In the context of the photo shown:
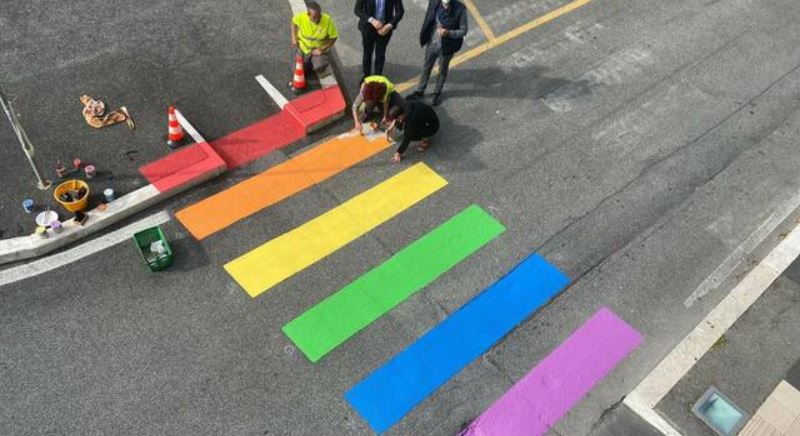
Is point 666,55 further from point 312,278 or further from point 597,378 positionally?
point 312,278

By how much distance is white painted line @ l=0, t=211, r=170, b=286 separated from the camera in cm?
679

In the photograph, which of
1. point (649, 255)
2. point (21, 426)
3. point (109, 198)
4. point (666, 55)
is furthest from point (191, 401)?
point (666, 55)

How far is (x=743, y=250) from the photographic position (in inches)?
313

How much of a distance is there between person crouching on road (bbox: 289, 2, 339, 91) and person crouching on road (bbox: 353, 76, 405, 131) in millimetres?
1108

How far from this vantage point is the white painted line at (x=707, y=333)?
6418 millimetres

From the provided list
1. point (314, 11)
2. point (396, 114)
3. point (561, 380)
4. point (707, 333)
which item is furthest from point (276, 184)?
Answer: point (707, 333)

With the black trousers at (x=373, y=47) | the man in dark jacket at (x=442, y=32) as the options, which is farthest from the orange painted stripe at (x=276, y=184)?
the man in dark jacket at (x=442, y=32)

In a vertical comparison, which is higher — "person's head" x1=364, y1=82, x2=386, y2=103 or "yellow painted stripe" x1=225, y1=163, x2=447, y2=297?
"person's head" x1=364, y1=82, x2=386, y2=103

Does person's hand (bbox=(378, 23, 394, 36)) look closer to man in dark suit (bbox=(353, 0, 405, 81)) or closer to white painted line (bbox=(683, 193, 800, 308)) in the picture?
man in dark suit (bbox=(353, 0, 405, 81))

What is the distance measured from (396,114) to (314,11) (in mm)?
1886

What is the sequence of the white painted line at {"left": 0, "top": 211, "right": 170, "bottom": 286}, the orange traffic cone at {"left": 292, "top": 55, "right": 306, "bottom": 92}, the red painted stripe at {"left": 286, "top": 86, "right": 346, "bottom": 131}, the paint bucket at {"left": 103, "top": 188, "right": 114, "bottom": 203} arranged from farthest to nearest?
the orange traffic cone at {"left": 292, "top": 55, "right": 306, "bottom": 92}
the red painted stripe at {"left": 286, "top": 86, "right": 346, "bottom": 131}
the paint bucket at {"left": 103, "top": 188, "right": 114, "bottom": 203}
the white painted line at {"left": 0, "top": 211, "right": 170, "bottom": 286}

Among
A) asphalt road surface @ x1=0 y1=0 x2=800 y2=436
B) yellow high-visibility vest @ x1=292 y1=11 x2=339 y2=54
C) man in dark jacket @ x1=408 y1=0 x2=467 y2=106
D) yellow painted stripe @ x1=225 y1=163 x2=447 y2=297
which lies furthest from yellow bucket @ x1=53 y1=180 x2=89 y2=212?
man in dark jacket @ x1=408 y1=0 x2=467 y2=106

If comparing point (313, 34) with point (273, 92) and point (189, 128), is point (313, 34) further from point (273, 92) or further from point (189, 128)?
point (189, 128)

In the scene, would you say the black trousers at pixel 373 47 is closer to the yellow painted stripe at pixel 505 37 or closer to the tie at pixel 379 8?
the tie at pixel 379 8
